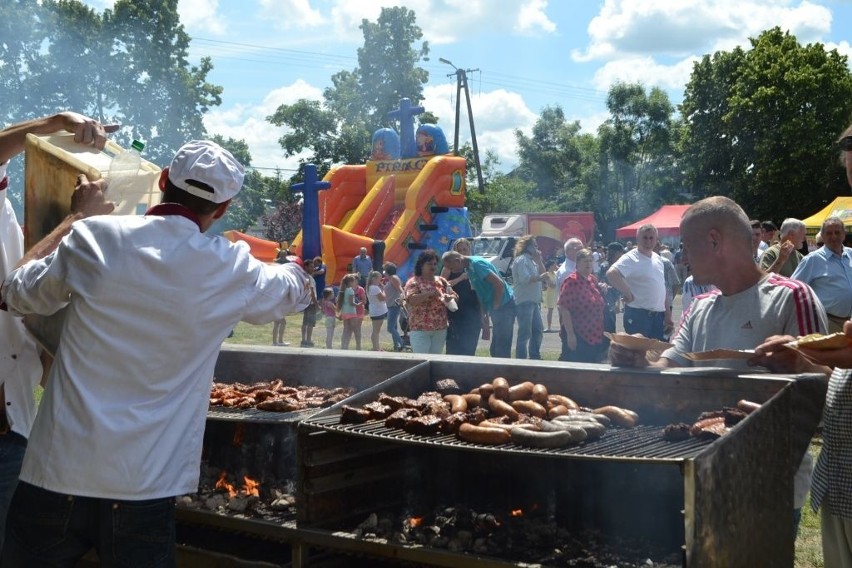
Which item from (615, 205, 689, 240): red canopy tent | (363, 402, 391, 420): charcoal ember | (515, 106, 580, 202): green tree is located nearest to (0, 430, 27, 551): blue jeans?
(363, 402, 391, 420): charcoal ember

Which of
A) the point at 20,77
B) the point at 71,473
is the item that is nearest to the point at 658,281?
the point at 71,473

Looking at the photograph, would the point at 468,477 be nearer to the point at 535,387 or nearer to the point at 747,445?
the point at 535,387

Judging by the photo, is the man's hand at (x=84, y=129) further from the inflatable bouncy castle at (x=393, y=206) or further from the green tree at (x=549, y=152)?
the green tree at (x=549, y=152)

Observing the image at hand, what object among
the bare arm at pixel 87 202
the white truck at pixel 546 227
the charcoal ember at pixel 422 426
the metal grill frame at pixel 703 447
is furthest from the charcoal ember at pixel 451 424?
the white truck at pixel 546 227

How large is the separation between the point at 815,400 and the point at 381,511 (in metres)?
1.91

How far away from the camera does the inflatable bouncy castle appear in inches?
896

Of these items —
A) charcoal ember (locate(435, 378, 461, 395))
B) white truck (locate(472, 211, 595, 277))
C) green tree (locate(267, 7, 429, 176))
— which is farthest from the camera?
green tree (locate(267, 7, 429, 176))

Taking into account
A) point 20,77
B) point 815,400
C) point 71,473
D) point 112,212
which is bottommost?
point 71,473

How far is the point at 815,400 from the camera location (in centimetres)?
311

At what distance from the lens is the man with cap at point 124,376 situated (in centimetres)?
250

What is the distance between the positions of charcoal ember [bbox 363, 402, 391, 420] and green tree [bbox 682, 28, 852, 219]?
3994cm

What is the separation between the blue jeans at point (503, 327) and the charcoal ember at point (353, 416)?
23.6 ft

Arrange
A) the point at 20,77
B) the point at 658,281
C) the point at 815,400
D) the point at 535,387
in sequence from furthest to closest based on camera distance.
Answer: the point at 20,77 < the point at 658,281 < the point at 535,387 < the point at 815,400

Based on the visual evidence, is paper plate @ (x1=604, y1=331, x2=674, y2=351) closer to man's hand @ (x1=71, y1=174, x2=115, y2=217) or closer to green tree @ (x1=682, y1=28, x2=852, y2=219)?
man's hand @ (x1=71, y1=174, x2=115, y2=217)
